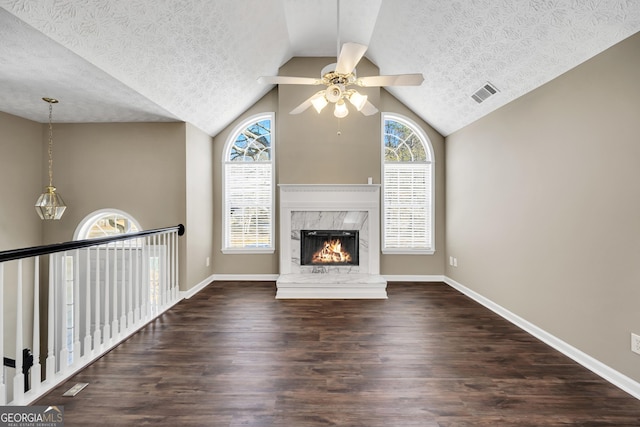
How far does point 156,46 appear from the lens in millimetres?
2711

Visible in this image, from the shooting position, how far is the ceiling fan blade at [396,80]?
7.52ft

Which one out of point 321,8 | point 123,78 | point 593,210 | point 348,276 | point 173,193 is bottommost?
point 348,276

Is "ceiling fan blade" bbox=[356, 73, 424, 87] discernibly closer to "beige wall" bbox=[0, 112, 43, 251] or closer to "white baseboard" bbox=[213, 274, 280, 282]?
"white baseboard" bbox=[213, 274, 280, 282]

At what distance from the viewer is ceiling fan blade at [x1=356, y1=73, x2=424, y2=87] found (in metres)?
2.29

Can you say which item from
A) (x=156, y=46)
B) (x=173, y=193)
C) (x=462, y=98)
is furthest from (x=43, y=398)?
(x=462, y=98)

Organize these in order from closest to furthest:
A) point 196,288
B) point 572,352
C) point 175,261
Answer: point 572,352 < point 175,261 < point 196,288

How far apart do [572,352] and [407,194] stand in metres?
3.09

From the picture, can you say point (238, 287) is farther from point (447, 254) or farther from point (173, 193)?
point (447, 254)

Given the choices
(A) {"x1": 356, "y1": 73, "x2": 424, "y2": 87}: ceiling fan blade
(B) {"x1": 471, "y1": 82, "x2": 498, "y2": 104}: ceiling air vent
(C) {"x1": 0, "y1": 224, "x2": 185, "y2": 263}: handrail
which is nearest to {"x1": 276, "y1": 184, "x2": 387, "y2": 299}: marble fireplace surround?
(B) {"x1": 471, "y1": 82, "x2": 498, "y2": 104}: ceiling air vent

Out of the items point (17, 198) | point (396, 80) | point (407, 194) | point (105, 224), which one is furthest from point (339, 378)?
point (17, 198)

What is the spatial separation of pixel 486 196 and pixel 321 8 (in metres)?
3.18

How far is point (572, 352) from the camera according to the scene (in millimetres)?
2529

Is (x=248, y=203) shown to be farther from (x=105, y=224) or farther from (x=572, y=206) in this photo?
(x=572, y=206)

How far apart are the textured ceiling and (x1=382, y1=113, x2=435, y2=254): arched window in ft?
2.05
